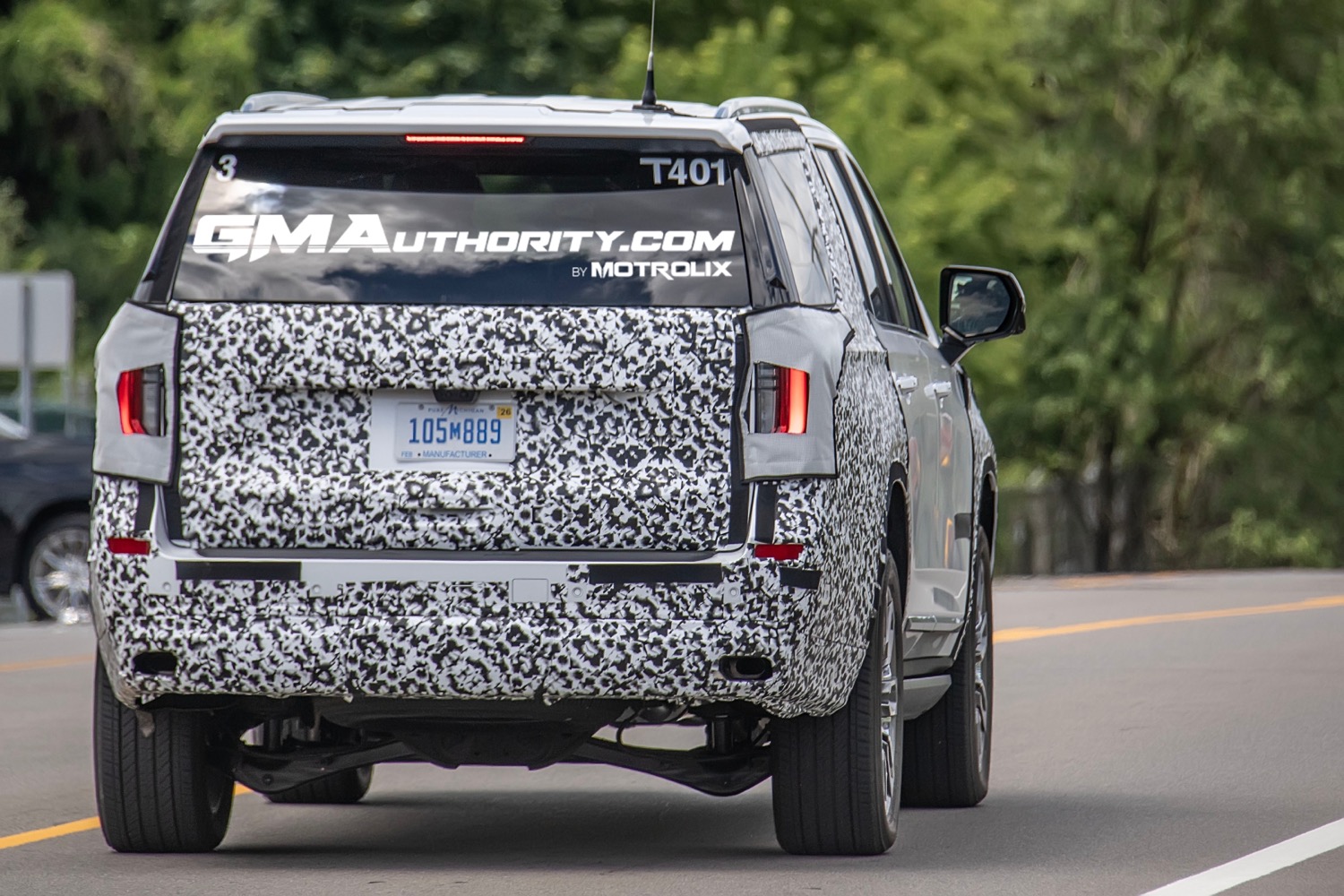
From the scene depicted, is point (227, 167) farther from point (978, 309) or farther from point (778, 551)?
point (978, 309)

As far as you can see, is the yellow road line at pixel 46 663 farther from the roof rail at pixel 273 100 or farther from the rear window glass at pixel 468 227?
the rear window glass at pixel 468 227

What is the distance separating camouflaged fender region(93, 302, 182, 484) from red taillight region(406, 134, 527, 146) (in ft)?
2.49

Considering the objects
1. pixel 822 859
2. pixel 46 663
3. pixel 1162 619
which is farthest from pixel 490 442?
pixel 1162 619

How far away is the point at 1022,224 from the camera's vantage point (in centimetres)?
4294

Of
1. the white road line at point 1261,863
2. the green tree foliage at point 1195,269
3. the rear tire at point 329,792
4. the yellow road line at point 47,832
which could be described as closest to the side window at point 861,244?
the white road line at point 1261,863

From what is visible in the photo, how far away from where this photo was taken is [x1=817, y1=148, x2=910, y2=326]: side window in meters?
8.19

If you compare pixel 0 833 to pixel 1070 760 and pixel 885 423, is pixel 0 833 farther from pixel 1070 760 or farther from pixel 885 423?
pixel 1070 760

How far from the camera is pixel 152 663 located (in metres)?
7.00

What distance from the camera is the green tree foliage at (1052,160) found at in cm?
3906

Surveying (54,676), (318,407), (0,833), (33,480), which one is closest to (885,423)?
(318,407)

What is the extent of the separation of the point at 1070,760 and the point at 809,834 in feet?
10.9

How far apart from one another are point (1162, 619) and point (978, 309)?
10301 mm

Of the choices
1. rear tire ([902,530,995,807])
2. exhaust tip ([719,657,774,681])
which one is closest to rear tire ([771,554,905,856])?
exhaust tip ([719,657,774,681])

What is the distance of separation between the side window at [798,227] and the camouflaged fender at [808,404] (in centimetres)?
16
